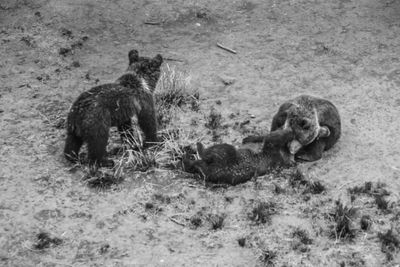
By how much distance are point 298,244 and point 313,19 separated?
719 cm

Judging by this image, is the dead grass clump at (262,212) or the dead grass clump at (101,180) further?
the dead grass clump at (101,180)

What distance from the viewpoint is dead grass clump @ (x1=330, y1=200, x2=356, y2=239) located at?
7.43 metres

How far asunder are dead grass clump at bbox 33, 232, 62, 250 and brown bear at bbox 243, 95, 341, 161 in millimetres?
3344

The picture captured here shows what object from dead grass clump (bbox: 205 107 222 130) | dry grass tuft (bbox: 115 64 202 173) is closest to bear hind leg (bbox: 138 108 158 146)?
dry grass tuft (bbox: 115 64 202 173)

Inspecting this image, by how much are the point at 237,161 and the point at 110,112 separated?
1944mm

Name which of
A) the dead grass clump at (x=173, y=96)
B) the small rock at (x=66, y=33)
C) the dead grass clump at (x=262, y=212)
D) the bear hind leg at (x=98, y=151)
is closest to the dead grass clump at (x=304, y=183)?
the dead grass clump at (x=262, y=212)

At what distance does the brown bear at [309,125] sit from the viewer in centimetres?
902

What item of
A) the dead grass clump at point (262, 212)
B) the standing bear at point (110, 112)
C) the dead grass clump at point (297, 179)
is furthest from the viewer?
the dead grass clump at point (297, 179)

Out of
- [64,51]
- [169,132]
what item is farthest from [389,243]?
[64,51]

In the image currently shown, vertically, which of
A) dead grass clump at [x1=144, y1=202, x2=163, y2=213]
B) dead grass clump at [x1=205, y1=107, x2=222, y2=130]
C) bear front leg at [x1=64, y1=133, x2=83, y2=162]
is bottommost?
dead grass clump at [x1=144, y1=202, x2=163, y2=213]

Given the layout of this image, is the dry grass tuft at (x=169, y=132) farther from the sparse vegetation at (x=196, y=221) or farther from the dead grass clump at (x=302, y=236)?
the dead grass clump at (x=302, y=236)

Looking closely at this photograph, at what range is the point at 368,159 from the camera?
9.07 meters

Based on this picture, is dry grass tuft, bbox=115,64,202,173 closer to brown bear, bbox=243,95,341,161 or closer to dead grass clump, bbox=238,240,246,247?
brown bear, bbox=243,95,341,161

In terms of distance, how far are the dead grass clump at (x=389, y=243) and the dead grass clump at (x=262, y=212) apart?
1413 millimetres
